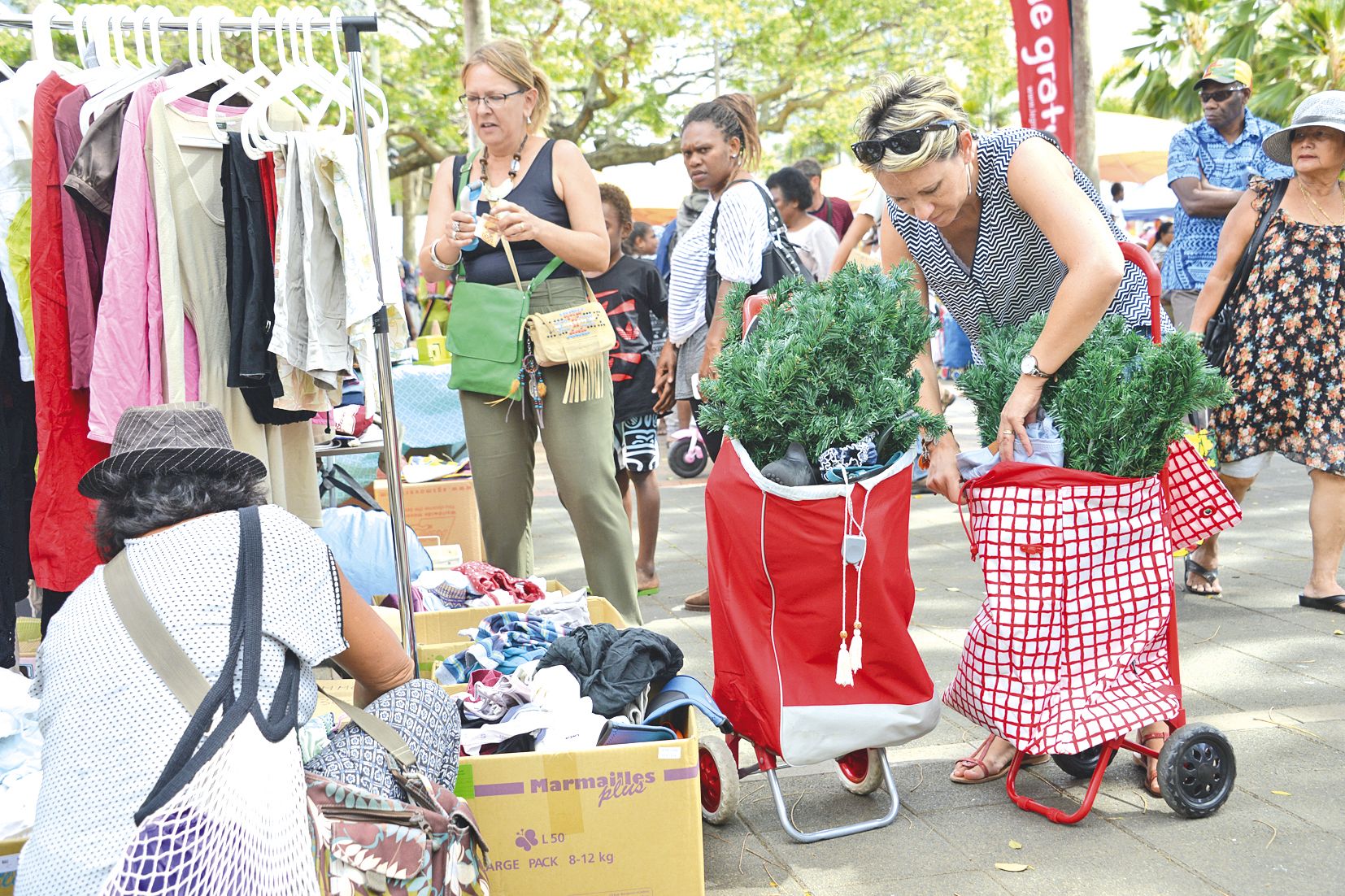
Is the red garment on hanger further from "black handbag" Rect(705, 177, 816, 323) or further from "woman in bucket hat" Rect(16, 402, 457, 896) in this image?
"black handbag" Rect(705, 177, 816, 323)

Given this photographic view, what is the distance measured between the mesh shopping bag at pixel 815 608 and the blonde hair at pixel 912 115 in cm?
76

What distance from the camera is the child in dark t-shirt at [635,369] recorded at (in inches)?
232

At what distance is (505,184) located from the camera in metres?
4.27

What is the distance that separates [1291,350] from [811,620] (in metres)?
3.01

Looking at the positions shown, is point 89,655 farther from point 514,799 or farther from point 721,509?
point 721,509

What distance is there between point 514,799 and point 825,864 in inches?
32.4

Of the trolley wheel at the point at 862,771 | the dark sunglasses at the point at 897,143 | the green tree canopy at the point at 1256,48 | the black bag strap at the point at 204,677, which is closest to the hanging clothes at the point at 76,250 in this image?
the black bag strap at the point at 204,677

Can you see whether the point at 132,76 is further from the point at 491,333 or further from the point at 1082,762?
the point at 1082,762

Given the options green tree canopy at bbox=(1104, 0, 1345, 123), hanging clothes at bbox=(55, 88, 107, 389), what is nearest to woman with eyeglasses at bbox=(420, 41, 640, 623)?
hanging clothes at bbox=(55, 88, 107, 389)

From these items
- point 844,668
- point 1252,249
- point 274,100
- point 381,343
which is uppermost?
point 274,100

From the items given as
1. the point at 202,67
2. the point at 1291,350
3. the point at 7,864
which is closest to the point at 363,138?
the point at 202,67

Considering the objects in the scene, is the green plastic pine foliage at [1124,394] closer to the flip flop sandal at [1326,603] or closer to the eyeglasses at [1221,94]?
the flip flop sandal at [1326,603]

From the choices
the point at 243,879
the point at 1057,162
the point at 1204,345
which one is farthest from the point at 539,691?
the point at 1204,345

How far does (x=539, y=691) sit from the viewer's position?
2.97m
